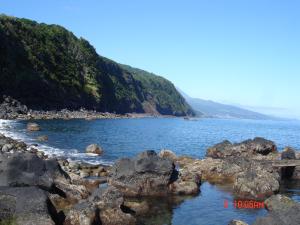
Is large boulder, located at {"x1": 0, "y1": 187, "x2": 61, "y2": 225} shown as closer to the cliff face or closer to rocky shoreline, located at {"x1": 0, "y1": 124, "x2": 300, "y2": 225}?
rocky shoreline, located at {"x1": 0, "y1": 124, "x2": 300, "y2": 225}

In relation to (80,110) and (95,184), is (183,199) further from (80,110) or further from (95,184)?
(80,110)

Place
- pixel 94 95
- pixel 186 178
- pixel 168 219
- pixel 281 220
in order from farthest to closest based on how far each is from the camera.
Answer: pixel 94 95 → pixel 186 178 → pixel 168 219 → pixel 281 220

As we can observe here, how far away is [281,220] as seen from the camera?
2253 cm

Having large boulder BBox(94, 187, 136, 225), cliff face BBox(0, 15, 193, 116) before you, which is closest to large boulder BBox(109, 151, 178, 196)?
large boulder BBox(94, 187, 136, 225)

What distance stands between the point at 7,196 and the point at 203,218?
44.8 ft

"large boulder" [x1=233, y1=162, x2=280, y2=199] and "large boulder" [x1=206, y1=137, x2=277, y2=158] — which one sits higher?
"large boulder" [x1=206, y1=137, x2=277, y2=158]

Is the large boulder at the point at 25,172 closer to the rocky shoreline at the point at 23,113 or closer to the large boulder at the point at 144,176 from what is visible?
the large boulder at the point at 144,176

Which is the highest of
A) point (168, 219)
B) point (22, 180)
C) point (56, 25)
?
point (56, 25)

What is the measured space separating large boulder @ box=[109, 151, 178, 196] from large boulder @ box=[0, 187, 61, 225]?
12574 millimetres

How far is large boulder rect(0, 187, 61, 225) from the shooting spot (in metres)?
21.8

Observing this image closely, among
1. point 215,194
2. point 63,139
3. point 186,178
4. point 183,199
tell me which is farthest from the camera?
point 63,139

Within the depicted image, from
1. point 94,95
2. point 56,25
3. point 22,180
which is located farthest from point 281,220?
point 56,25

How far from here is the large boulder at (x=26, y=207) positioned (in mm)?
21750

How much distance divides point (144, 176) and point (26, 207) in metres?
15.3
